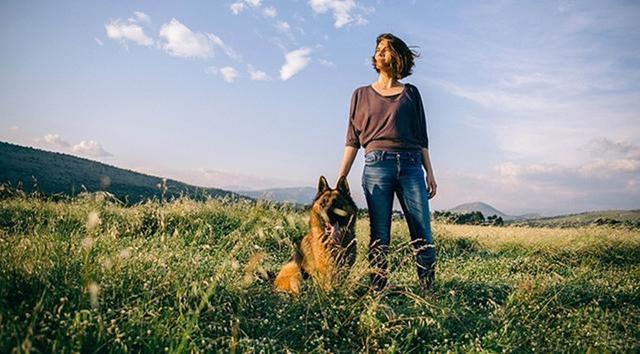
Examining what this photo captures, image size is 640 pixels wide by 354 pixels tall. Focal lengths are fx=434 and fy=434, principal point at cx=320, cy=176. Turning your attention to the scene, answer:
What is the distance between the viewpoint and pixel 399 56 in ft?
15.6

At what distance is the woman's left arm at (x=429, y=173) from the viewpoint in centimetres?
493

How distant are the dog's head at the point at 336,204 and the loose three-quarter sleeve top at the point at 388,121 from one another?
536 mm

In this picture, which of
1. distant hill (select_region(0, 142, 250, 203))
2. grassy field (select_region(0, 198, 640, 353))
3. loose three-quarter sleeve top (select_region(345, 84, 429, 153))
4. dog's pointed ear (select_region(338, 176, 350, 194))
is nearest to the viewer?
grassy field (select_region(0, 198, 640, 353))

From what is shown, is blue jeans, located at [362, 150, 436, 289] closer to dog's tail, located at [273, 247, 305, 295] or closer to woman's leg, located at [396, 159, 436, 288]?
woman's leg, located at [396, 159, 436, 288]

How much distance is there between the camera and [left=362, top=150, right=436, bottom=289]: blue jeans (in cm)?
464

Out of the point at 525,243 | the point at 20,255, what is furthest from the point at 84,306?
A: the point at 525,243

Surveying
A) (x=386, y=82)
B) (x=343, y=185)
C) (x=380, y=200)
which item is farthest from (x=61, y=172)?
(x=380, y=200)

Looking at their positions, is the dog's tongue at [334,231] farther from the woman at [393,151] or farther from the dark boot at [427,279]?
the dark boot at [427,279]

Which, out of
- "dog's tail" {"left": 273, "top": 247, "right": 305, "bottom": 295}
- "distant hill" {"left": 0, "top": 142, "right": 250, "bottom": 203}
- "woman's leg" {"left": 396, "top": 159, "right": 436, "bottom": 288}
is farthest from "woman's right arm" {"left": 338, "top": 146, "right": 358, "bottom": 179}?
"distant hill" {"left": 0, "top": 142, "right": 250, "bottom": 203}

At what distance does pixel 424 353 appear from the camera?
3270 mm

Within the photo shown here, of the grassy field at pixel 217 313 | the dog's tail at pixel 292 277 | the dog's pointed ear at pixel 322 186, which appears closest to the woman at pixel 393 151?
the dog's pointed ear at pixel 322 186

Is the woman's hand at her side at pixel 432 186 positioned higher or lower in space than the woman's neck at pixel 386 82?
lower

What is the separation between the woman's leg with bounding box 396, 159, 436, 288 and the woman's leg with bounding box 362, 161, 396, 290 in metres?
0.14

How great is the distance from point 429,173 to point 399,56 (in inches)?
53.5
